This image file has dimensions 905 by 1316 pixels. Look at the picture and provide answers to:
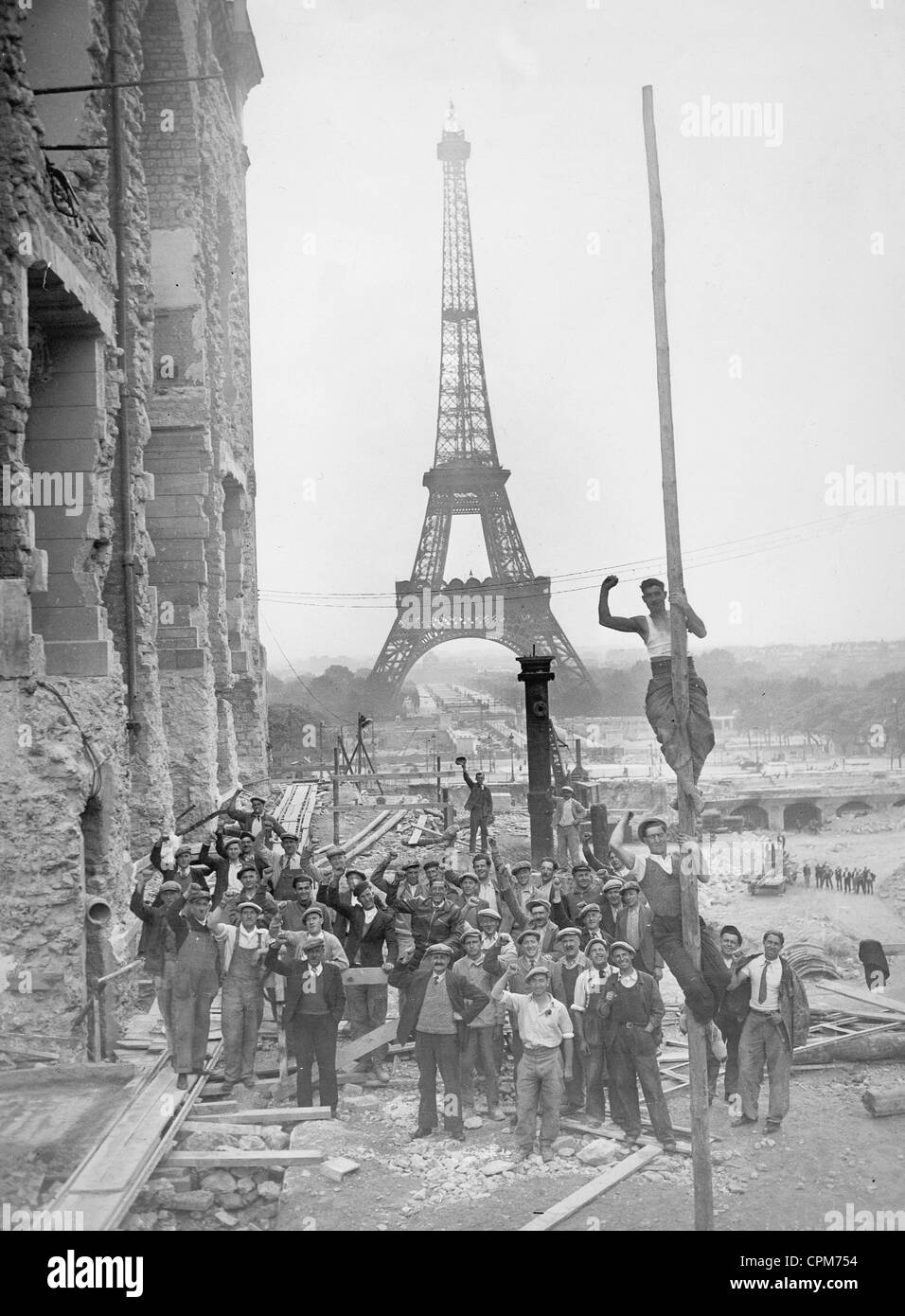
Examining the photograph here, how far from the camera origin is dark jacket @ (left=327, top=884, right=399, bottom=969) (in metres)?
7.79

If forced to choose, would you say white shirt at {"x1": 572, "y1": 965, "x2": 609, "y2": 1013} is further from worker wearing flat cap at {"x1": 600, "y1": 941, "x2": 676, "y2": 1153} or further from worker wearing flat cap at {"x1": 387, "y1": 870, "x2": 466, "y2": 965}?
worker wearing flat cap at {"x1": 387, "y1": 870, "x2": 466, "y2": 965}

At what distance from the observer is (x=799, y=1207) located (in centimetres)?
566

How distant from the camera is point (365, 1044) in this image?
25.1 ft

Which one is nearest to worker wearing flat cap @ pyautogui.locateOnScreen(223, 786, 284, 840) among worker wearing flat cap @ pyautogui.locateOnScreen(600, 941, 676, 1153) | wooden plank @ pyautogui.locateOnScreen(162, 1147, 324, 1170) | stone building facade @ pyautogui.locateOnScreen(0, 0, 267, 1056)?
stone building facade @ pyautogui.locateOnScreen(0, 0, 267, 1056)

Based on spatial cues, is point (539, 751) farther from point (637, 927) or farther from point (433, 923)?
point (637, 927)

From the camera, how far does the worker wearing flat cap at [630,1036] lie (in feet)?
21.1

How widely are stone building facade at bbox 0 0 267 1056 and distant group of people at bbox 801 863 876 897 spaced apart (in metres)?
9.70

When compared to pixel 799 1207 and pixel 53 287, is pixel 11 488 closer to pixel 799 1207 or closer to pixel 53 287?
pixel 53 287

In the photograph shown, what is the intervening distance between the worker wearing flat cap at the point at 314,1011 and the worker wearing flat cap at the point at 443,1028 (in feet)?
1.91

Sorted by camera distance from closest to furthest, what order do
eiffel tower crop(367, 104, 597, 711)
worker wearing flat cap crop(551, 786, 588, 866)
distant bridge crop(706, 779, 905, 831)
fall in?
worker wearing flat cap crop(551, 786, 588, 866), distant bridge crop(706, 779, 905, 831), eiffel tower crop(367, 104, 597, 711)

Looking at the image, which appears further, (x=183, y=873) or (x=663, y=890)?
(x=183, y=873)

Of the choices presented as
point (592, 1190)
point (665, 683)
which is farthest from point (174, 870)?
point (665, 683)

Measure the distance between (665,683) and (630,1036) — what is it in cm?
232

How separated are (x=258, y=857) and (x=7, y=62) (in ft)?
22.0
